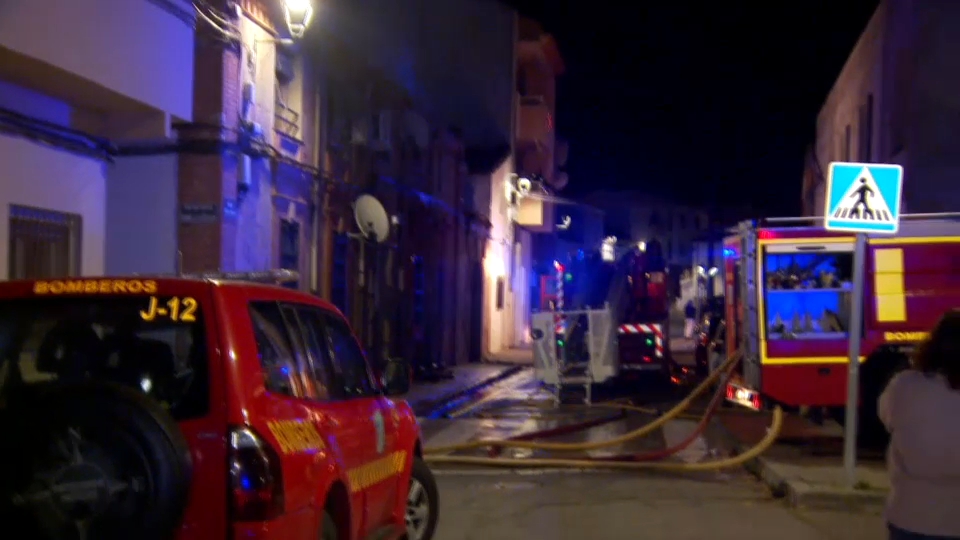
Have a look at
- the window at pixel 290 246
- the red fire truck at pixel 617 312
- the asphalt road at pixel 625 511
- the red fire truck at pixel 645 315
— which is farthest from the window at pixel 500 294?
the asphalt road at pixel 625 511

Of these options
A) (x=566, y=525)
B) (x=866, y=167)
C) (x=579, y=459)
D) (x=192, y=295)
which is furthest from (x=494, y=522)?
(x=192, y=295)

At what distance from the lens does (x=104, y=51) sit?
1119cm

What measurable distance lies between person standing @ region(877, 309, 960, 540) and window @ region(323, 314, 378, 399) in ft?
9.16

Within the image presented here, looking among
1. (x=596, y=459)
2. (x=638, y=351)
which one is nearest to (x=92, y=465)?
(x=596, y=459)

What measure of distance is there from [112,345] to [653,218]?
9510cm

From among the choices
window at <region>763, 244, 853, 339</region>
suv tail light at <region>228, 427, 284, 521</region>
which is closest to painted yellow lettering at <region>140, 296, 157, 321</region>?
suv tail light at <region>228, 427, 284, 521</region>

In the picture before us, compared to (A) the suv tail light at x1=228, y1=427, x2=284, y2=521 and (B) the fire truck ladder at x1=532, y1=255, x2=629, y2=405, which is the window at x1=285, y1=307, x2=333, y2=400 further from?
(B) the fire truck ladder at x1=532, y1=255, x2=629, y2=405

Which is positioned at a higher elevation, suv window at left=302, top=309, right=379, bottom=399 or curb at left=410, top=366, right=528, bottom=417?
suv window at left=302, top=309, right=379, bottom=399

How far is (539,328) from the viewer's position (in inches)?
731

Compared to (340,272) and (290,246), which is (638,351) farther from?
(290,246)

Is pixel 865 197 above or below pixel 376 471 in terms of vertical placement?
above

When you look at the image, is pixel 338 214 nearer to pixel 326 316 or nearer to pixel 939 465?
pixel 326 316

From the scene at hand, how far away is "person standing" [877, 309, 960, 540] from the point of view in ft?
13.6

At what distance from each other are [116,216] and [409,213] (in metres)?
10.7
